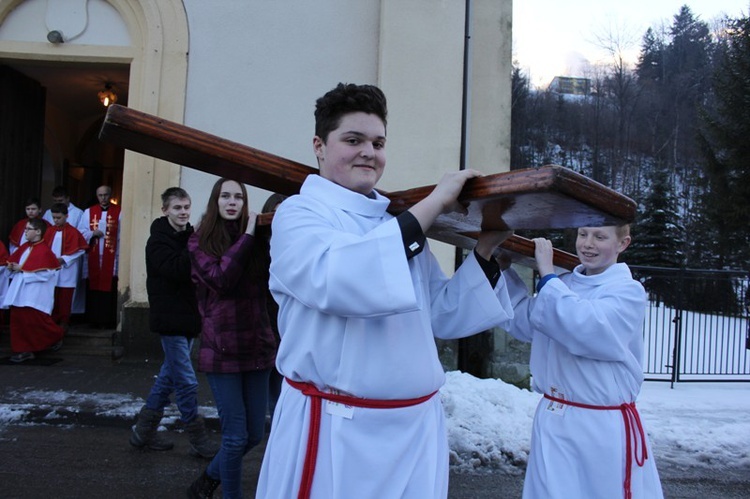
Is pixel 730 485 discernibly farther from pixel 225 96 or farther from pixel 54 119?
pixel 54 119

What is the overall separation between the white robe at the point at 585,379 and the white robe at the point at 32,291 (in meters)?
6.69

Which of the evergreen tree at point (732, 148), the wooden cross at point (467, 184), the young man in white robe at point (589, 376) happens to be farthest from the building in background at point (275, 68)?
the evergreen tree at point (732, 148)

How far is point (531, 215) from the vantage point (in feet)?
5.57

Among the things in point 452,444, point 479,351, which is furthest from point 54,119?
point 452,444

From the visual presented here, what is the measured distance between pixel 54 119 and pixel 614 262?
11.6 meters

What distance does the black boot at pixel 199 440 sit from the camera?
182 inches

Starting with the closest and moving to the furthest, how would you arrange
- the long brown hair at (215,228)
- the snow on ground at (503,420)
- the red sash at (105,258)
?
the long brown hair at (215,228) < the snow on ground at (503,420) < the red sash at (105,258)

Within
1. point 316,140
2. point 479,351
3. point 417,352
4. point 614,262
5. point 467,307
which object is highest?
point 316,140

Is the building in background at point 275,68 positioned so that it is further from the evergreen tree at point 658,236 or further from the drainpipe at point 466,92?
the evergreen tree at point 658,236

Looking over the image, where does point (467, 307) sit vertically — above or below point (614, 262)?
below

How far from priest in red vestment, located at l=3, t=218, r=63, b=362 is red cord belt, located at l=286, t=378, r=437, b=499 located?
688 centimetres

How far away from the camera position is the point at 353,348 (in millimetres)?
1718

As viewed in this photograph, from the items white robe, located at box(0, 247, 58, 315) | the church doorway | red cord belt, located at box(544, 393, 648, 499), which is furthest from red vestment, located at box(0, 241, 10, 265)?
red cord belt, located at box(544, 393, 648, 499)

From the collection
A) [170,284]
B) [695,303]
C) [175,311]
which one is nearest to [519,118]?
[695,303]
